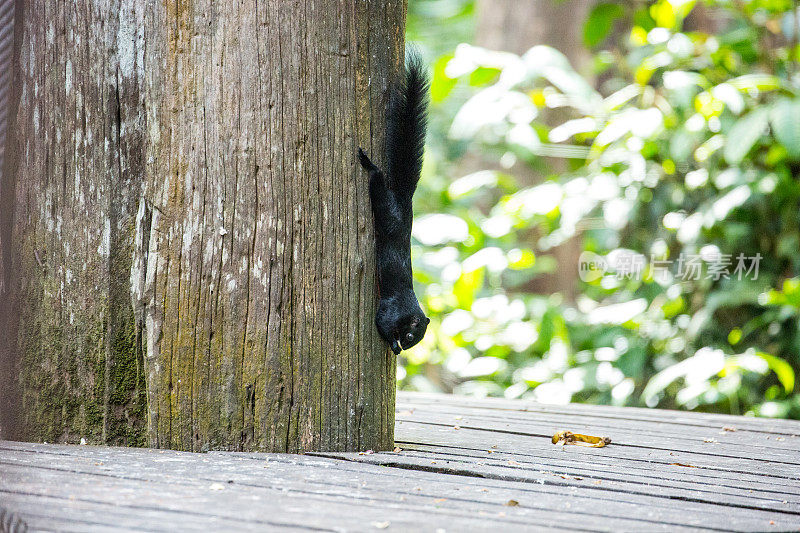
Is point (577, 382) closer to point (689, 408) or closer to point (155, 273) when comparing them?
point (689, 408)

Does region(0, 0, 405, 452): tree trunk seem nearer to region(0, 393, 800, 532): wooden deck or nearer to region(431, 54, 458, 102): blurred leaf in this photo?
region(0, 393, 800, 532): wooden deck

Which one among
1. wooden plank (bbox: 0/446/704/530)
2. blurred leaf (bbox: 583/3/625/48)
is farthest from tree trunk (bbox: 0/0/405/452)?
blurred leaf (bbox: 583/3/625/48)

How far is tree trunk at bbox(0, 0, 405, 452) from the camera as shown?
181cm

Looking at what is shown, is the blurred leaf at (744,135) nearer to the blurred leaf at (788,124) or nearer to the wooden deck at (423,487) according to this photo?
the blurred leaf at (788,124)

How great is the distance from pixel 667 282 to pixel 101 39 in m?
3.12

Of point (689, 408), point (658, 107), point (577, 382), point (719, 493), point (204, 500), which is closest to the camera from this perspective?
point (204, 500)

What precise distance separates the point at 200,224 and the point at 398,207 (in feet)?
1.52

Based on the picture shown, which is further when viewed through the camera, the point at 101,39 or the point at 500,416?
the point at 500,416

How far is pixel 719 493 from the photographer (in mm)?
1641

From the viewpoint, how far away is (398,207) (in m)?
1.96

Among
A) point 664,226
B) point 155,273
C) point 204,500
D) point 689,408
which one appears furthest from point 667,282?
point 204,500

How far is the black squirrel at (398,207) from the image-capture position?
1.93m

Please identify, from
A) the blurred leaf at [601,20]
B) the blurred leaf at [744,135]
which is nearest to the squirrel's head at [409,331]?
the blurred leaf at [744,135]

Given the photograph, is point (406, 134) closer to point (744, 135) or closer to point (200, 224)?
point (200, 224)
